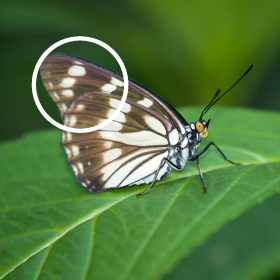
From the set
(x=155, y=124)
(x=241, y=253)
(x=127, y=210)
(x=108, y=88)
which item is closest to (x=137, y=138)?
(x=155, y=124)

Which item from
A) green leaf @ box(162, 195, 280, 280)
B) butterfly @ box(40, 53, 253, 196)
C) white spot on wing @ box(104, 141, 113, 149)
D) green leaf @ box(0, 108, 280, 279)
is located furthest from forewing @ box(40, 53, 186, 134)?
green leaf @ box(162, 195, 280, 280)

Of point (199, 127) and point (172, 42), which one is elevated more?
point (172, 42)

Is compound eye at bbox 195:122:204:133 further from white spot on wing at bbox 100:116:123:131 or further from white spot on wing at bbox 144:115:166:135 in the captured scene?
white spot on wing at bbox 100:116:123:131

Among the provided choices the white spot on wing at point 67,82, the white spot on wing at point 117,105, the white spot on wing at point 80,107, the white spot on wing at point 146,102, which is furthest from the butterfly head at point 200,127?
the white spot on wing at point 67,82

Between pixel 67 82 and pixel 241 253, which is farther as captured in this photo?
pixel 67 82

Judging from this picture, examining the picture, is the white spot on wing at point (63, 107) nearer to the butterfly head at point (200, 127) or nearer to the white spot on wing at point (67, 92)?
the white spot on wing at point (67, 92)

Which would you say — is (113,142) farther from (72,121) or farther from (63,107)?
(63,107)
